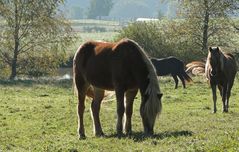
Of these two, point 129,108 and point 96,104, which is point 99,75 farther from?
point 129,108

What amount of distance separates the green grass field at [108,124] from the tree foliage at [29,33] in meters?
10.1

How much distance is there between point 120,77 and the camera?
1121 centimetres

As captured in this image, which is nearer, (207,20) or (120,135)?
(120,135)

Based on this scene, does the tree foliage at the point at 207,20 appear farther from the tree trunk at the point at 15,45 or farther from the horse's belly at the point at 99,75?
the horse's belly at the point at 99,75

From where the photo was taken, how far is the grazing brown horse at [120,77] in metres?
10.7

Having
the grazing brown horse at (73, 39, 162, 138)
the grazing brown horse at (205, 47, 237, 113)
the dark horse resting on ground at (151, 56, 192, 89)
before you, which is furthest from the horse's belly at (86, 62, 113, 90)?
the dark horse resting on ground at (151, 56, 192, 89)

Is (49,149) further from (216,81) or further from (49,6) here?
(49,6)

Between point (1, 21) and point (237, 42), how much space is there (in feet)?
68.6

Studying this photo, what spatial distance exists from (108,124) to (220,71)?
192 inches

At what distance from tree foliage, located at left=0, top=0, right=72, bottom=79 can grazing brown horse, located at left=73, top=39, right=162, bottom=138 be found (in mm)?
26453

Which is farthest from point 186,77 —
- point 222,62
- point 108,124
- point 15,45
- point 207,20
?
point 15,45

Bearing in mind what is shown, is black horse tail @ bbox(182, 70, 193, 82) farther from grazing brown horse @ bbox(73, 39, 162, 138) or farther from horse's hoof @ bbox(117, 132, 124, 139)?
horse's hoof @ bbox(117, 132, 124, 139)

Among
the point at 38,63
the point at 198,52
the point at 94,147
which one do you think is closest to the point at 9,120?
the point at 94,147

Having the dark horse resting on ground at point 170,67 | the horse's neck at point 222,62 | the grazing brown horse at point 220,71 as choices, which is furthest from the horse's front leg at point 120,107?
the dark horse resting on ground at point 170,67
